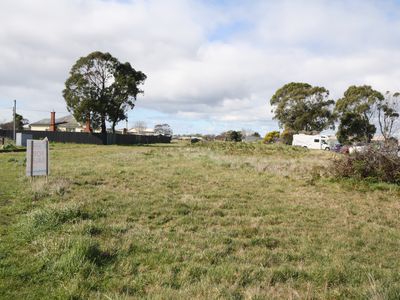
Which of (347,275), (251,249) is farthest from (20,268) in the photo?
(347,275)

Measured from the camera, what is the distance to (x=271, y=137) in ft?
229

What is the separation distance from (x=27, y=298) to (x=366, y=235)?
5.56 metres

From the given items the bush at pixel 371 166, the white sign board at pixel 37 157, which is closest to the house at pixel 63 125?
the white sign board at pixel 37 157

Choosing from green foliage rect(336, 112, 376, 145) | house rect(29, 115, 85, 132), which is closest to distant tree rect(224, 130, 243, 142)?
green foliage rect(336, 112, 376, 145)

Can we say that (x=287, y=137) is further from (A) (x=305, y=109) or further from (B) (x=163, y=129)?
(B) (x=163, y=129)

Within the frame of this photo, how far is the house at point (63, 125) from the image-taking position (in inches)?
2704

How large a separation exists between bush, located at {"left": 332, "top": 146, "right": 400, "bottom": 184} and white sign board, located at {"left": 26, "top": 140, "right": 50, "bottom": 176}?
10.5 meters

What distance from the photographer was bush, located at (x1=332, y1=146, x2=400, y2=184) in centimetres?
1265

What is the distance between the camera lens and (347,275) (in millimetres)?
4352

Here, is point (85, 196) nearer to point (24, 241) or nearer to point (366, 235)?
point (24, 241)

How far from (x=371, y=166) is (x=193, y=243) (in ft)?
33.0

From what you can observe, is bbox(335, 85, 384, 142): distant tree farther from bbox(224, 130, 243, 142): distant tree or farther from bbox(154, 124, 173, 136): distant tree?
bbox(154, 124, 173, 136): distant tree

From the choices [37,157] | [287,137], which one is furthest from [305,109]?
[37,157]

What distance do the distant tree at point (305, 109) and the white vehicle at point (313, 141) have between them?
8.21m
